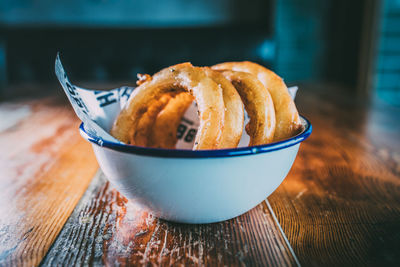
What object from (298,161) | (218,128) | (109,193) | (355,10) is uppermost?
(218,128)

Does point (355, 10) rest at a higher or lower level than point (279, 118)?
lower

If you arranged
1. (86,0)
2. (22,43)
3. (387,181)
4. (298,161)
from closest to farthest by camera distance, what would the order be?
(387,181) → (298,161) → (22,43) → (86,0)

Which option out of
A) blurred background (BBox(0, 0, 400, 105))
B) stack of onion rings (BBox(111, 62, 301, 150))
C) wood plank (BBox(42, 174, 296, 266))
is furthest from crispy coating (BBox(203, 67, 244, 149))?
blurred background (BBox(0, 0, 400, 105))

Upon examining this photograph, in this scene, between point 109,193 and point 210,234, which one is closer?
point 210,234

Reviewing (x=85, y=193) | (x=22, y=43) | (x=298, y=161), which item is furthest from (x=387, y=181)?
(x=22, y=43)

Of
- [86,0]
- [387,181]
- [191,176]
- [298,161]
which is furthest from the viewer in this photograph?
[86,0]

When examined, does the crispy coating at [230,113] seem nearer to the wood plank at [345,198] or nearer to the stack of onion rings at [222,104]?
the stack of onion rings at [222,104]

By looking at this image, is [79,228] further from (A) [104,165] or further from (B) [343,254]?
(B) [343,254]
